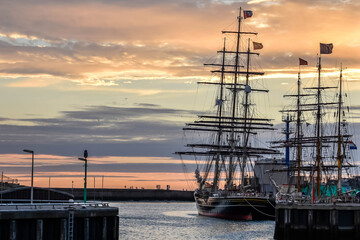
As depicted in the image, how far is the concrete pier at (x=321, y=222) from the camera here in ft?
217

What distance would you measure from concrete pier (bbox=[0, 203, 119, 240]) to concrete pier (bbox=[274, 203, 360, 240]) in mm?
19556

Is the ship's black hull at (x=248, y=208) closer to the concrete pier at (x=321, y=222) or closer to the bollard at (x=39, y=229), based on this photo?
the concrete pier at (x=321, y=222)

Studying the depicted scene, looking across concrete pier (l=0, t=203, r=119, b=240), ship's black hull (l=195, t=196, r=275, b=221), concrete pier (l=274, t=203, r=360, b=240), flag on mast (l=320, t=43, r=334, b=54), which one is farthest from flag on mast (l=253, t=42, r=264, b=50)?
concrete pier (l=0, t=203, r=119, b=240)

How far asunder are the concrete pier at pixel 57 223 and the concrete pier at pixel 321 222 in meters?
19.6

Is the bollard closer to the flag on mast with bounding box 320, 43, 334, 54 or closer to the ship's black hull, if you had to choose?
the flag on mast with bounding box 320, 43, 334, 54

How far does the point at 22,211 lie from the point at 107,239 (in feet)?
34.3

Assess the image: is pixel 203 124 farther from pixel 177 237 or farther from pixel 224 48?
pixel 177 237

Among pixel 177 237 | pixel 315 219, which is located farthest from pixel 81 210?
pixel 177 237

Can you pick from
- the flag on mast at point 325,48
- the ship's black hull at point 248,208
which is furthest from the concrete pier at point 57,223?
the ship's black hull at point 248,208

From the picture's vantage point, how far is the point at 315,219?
221ft

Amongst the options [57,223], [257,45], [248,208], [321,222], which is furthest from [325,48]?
[57,223]

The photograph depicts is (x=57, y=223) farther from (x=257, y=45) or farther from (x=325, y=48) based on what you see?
(x=257, y=45)

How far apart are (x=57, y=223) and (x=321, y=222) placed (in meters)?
27.2

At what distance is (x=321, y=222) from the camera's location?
2648 inches
